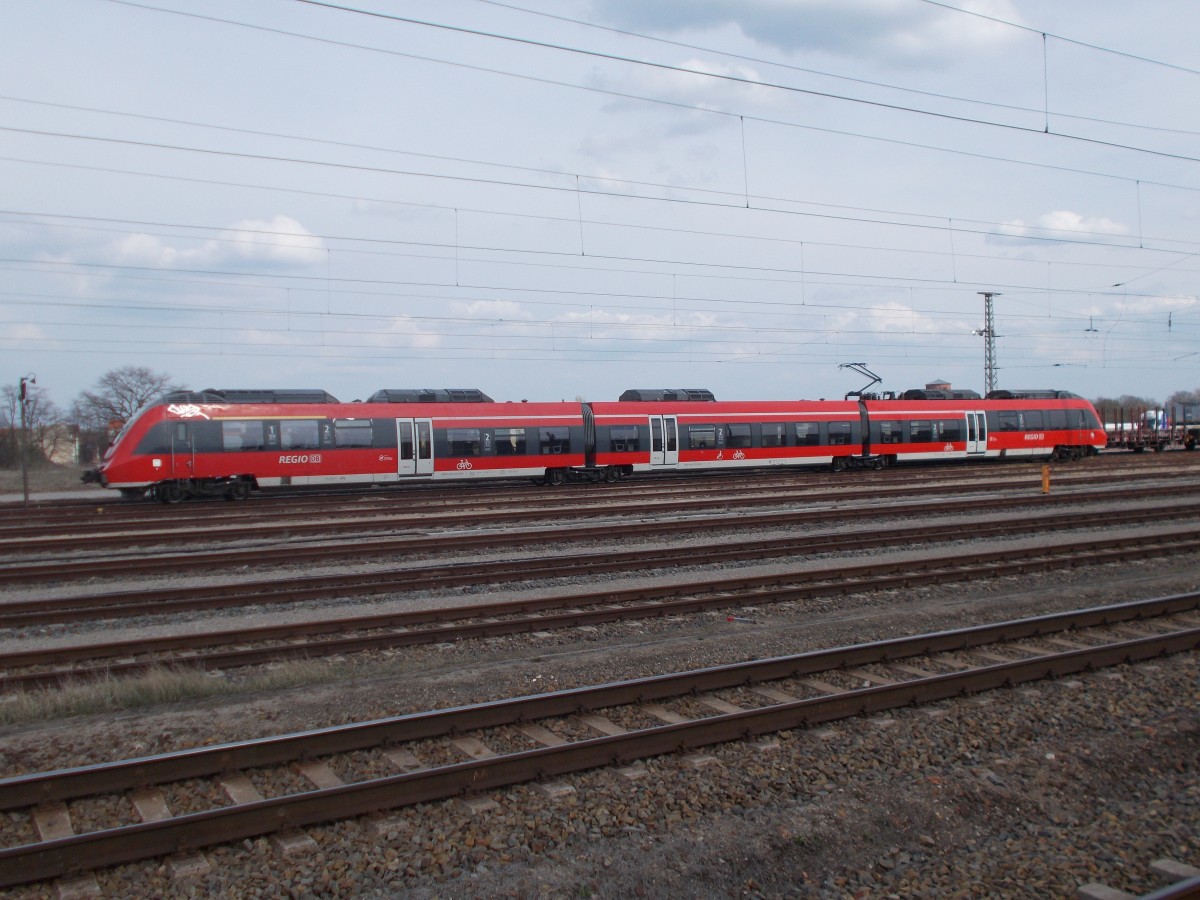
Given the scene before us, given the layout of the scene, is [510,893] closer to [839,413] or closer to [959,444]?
[839,413]

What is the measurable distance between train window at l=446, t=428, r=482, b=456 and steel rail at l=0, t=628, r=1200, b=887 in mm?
23328

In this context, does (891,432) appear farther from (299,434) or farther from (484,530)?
(299,434)

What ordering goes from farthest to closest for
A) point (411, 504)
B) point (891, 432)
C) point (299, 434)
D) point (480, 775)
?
point (891, 432) < point (299, 434) < point (411, 504) < point (480, 775)

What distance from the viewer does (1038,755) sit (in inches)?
253

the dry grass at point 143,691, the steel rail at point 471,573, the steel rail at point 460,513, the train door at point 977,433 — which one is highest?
the train door at point 977,433

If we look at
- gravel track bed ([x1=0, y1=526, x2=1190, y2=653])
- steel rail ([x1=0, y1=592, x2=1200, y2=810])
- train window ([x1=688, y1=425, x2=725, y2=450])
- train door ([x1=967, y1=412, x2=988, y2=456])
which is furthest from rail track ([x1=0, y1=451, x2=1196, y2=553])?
steel rail ([x1=0, y1=592, x2=1200, y2=810])

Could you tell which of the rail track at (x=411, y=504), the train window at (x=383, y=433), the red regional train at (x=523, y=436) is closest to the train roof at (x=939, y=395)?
the red regional train at (x=523, y=436)

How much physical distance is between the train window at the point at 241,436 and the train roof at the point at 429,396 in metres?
3.84

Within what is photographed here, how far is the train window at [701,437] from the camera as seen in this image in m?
33.6

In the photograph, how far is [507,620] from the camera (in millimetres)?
10750

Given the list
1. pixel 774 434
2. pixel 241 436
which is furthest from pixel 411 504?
pixel 774 434

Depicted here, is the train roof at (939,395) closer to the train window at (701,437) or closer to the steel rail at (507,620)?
the train window at (701,437)

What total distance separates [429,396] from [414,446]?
2310mm

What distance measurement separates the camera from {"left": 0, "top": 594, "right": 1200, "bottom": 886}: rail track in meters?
5.18
